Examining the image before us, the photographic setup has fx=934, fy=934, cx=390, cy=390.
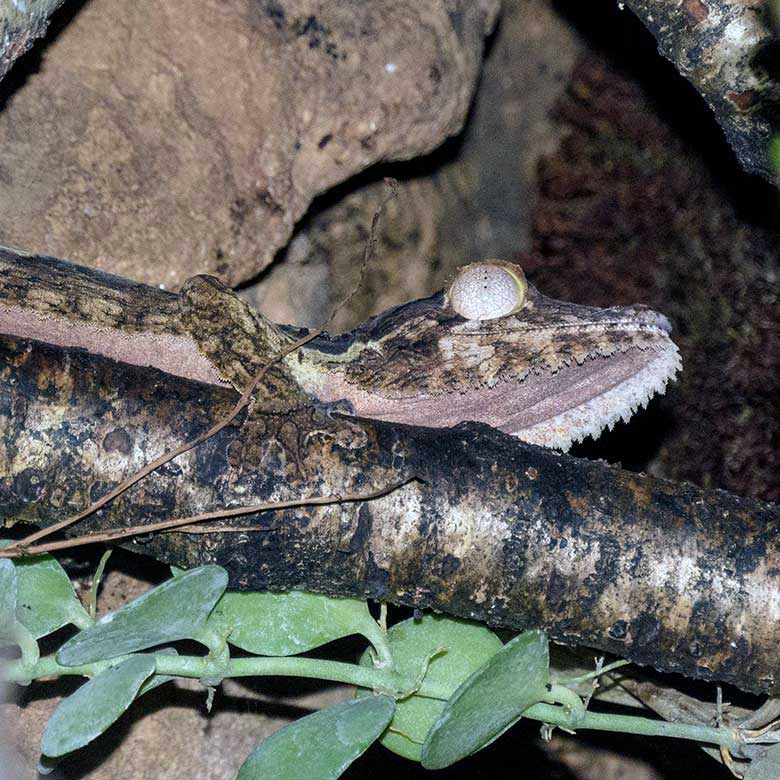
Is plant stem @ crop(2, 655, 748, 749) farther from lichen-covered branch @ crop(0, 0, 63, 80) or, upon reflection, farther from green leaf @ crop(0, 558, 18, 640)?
lichen-covered branch @ crop(0, 0, 63, 80)

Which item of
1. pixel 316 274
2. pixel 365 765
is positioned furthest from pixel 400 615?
pixel 316 274

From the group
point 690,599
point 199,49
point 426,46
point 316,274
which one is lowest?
point 316,274

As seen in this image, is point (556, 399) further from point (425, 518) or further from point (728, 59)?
point (728, 59)

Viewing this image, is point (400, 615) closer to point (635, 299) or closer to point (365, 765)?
point (365, 765)

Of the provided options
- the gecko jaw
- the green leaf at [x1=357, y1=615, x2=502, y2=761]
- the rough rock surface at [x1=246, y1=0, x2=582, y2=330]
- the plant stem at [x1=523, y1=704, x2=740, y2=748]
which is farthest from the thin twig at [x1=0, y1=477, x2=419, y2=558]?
the rough rock surface at [x1=246, y1=0, x2=582, y2=330]

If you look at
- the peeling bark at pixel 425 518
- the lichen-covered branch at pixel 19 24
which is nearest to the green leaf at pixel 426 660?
the peeling bark at pixel 425 518
